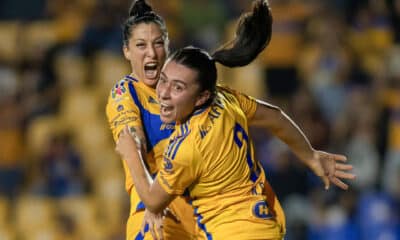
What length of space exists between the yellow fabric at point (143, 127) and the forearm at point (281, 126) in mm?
441

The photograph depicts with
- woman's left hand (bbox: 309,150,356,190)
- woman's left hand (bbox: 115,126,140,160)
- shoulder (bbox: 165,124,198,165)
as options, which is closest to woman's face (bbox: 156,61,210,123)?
shoulder (bbox: 165,124,198,165)

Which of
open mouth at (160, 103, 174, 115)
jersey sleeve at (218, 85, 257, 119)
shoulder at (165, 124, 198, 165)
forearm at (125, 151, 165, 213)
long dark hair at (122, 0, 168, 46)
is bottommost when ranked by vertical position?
forearm at (125, 151, 165, 213)

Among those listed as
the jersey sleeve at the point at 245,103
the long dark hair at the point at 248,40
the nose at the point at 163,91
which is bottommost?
the jersey sleeve at the point at 245,103

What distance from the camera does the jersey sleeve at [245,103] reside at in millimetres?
4754

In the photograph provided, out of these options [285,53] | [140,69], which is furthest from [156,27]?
[285,53]

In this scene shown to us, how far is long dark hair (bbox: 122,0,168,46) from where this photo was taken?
4.85 m

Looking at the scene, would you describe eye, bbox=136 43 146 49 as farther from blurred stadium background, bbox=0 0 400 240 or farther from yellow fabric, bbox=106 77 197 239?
blurred stadium background, bbox=0 0 400 240

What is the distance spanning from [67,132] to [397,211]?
349 cm

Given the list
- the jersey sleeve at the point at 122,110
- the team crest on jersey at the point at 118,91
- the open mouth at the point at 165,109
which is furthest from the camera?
the team crest on jersey at the point at 118,91

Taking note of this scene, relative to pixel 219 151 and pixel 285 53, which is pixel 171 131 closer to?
pixel 219 151

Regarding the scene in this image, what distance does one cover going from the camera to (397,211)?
788cm

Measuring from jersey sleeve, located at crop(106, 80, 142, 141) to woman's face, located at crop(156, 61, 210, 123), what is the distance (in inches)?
10.8

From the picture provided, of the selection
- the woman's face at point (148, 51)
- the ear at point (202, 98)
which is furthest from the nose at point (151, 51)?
the ear at point (202, 98)

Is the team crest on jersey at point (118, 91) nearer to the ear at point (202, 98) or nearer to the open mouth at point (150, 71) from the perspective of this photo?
the open mouth at point (150, 71)
